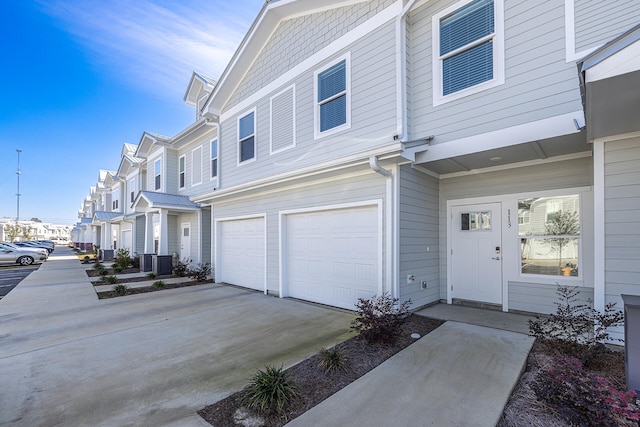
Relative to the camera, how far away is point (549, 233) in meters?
5.34

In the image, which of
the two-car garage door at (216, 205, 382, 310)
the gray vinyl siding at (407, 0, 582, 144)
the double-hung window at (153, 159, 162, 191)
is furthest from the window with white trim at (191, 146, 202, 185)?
the gray vinyl siding at (407, 0, 582, 144)

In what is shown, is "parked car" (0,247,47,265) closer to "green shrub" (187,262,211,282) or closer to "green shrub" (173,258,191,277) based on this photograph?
"green shrub" (173,258,191,277)

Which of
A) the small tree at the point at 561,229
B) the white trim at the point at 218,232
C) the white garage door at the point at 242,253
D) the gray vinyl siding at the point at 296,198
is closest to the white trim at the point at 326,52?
the gray vinyl siding at the point at 296,198

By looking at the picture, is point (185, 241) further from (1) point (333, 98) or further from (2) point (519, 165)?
(2) point (519, 165)

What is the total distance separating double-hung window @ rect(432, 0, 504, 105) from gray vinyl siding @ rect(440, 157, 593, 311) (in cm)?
191

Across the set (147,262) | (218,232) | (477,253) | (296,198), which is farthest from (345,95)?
(147,262)

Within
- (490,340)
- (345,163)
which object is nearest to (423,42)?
(345,163)

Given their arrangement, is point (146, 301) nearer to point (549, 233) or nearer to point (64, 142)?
point (549, 233)

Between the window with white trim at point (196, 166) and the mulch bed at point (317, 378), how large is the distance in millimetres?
10407

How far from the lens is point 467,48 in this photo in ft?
16.4

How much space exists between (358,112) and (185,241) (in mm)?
10571

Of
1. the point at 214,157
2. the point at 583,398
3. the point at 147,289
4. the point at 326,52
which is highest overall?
the point at 326,52

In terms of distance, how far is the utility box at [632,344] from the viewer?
278 centimetres

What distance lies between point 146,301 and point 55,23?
9.92m
